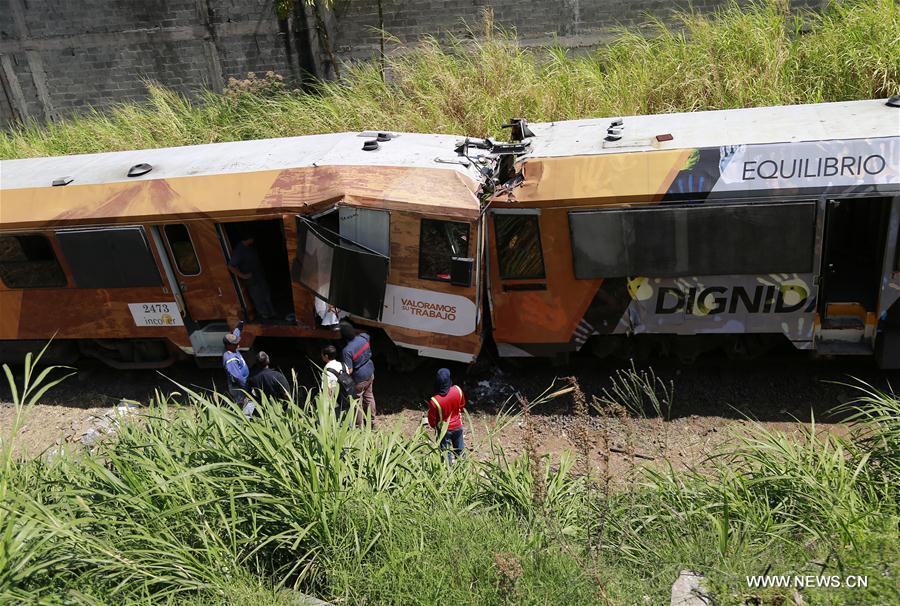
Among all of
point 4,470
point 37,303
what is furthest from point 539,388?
point 37,303

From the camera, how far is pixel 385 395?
29.6ft

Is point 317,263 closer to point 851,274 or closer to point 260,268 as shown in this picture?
point 260,268

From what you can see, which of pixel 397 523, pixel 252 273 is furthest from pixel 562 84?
pixel 397 523

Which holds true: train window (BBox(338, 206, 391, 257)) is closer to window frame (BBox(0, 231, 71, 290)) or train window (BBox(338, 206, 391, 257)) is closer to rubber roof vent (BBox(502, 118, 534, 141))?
rubber roof vent (BBox(502, 118, 534, 141))

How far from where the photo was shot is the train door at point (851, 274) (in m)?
7.33

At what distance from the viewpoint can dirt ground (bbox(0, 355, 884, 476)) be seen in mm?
7430

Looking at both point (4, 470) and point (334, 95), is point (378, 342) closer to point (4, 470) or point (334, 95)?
point (4, 470)

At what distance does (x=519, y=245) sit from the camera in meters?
7.78

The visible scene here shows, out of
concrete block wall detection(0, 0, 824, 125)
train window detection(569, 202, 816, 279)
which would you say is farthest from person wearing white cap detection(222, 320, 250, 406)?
concrete block wall detection(0, 0, 824, 125)

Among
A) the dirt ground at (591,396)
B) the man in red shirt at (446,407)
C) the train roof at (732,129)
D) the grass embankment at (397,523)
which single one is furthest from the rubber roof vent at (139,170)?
the man in red shirt at (446,407)

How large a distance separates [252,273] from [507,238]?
3031 mm

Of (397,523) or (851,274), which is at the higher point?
(397,523)

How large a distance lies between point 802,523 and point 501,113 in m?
9.26

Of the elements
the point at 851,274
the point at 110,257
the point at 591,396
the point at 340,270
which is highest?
the point at 110,257
